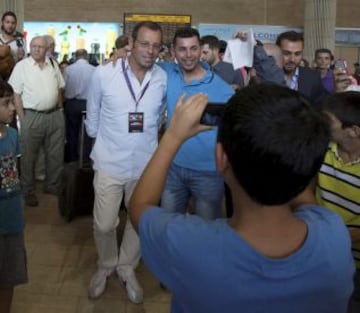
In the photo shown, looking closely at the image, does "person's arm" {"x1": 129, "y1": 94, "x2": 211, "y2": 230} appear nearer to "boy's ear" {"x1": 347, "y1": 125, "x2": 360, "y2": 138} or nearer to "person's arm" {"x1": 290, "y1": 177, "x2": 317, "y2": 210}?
"person's arm" {"x1": 290, "y1": 177, "x2": 317, "y2": 210}

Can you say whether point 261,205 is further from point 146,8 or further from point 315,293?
point 146,8

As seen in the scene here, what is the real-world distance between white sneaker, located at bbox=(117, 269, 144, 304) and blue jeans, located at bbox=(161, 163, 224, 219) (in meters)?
0.56

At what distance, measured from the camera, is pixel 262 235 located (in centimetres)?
98

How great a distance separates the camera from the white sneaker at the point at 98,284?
3.37 m

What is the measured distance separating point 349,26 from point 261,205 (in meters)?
19.3

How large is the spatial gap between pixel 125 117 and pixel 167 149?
6.99 feet

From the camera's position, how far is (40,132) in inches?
220

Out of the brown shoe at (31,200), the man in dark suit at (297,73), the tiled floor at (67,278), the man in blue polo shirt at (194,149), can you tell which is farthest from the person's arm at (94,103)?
the brown shoe at (31,200)

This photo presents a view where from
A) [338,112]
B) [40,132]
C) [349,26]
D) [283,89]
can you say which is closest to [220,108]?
[283,89]

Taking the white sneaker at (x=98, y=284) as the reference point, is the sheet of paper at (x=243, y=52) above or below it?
above

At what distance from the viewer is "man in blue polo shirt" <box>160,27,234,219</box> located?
318 cm

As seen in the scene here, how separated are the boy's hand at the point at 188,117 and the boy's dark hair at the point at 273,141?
3.7 inches

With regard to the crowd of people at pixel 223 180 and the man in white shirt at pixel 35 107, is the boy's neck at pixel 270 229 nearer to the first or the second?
the crowd of people at pixel 223 180

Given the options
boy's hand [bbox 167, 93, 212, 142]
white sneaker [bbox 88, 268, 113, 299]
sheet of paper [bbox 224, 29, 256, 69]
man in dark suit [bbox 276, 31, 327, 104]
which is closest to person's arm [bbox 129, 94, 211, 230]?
boy's hand [bbox 167, 93, 212, 142]
